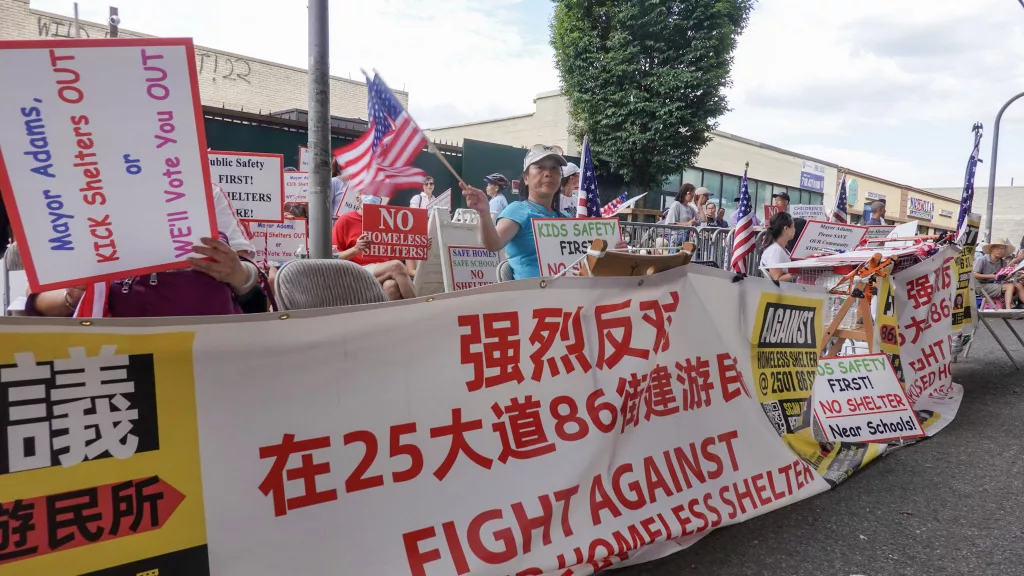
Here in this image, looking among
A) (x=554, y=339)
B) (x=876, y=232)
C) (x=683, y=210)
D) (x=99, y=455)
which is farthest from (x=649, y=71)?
(x=99, y=455)

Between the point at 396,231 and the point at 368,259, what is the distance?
1.62ft

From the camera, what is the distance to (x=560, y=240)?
16.4 ft

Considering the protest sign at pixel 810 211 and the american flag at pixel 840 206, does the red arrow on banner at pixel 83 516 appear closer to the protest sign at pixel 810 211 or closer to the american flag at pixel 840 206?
the american flag at pixel 840 206

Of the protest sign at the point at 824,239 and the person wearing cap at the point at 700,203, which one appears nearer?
the protest sign at the point at 824,239

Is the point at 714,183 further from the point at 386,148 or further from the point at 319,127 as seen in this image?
the point at 386,148

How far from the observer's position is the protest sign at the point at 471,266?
6.70 metres

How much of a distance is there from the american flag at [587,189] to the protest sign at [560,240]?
997mm

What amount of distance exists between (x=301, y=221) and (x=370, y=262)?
4.50 feet

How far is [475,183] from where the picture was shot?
18.2 m

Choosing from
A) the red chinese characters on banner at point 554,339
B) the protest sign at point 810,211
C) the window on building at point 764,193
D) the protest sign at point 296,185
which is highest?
the window on building at point 764,193

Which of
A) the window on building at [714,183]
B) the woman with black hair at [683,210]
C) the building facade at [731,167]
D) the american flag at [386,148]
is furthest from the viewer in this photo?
the window on building at [714,183]

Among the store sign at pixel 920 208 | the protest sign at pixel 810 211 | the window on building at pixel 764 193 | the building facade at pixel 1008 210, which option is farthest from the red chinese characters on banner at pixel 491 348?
the building facade at pixel 1008 210

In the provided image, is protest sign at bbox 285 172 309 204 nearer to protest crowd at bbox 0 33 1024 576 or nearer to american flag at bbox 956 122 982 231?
protest crowd at bbox 0 33 1024 576

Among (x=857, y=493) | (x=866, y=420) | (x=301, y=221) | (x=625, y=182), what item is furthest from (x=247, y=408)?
(x=625, y=182)
